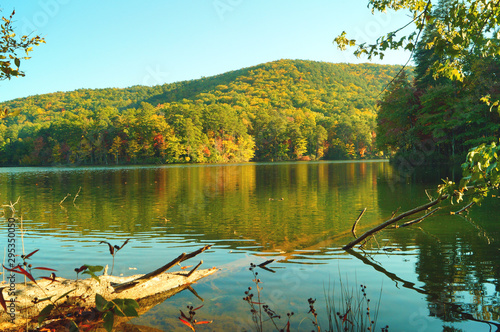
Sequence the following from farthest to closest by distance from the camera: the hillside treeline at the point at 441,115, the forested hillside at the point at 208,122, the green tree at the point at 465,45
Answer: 1. the forested hillside at the point at 208,122
2. the hillside treeline at the point at 441,115
3. the green tree at the point at 465,45

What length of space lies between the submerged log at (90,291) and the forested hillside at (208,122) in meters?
93.5

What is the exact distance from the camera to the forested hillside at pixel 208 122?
102 m

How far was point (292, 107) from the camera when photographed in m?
149

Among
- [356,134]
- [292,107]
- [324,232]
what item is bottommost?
[324,232]

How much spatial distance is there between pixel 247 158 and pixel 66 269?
106292 mm

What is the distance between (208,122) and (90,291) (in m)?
106

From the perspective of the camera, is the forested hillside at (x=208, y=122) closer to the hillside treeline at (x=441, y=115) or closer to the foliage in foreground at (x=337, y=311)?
the hillside treeline at (x=441, y=115)

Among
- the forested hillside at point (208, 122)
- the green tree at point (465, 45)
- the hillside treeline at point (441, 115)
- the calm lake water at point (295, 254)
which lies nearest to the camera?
the green tree at point (465, 45)

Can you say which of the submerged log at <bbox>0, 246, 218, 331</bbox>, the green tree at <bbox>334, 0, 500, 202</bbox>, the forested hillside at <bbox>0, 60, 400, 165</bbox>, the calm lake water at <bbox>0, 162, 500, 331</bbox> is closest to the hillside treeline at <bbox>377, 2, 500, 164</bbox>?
the calm lake water at <bbox>0, 162, 500, 331</bbox>

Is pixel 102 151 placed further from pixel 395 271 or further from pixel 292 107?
pixel 395 271

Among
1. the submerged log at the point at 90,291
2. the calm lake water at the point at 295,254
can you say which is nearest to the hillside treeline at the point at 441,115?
the calm lake water at the point at 295,254

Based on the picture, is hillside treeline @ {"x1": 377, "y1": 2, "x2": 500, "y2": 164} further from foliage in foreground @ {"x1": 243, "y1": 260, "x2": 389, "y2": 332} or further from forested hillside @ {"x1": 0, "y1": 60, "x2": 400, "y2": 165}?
forested hillside @ {"x1": 0, "y1": 60, "x2": 400, "y2": 165}

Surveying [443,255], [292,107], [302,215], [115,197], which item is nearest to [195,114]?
[292,107]

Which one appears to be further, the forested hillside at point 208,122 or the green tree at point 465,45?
the forested hillside at point 208,122
